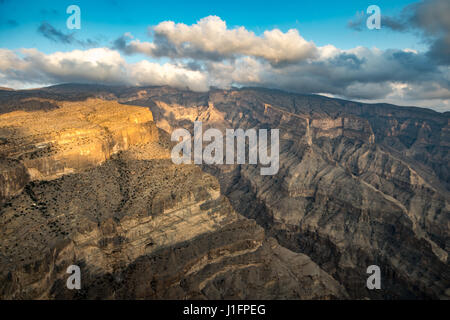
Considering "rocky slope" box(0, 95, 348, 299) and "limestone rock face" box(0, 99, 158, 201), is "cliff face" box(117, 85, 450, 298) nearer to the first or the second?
"rocky slope" box(0, 95, 348, 299)

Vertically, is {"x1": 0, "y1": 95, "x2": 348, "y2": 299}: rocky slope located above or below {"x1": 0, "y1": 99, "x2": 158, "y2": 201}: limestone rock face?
below

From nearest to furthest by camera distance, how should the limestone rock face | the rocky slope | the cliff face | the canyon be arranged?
the rocky slope, the canyon, the limestone rock face, the cliff face

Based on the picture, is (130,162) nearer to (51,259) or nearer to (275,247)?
(51,259)

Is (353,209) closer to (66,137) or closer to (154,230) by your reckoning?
(154,230)

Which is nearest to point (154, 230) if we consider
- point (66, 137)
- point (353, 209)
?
point (66, 137)

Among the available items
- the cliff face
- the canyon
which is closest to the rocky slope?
the canyon

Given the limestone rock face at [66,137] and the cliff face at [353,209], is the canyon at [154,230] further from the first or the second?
the cliff face at [353,209]

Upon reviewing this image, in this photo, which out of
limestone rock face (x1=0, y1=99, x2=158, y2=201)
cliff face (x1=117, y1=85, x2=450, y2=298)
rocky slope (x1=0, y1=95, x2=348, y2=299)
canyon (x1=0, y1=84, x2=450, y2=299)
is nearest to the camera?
rocky slope (x1=0, y1=95, x2=348, y2=299)
